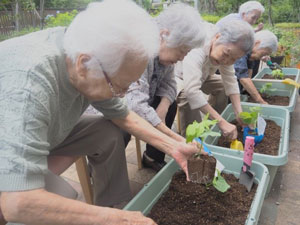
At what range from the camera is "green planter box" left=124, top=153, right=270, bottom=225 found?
121 centimetres

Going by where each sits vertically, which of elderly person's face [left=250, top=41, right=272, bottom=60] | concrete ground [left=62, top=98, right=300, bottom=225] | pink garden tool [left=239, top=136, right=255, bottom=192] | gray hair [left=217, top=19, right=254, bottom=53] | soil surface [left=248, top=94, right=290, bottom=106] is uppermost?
gray hair [left=217, top=19, right=254, bottom=53]

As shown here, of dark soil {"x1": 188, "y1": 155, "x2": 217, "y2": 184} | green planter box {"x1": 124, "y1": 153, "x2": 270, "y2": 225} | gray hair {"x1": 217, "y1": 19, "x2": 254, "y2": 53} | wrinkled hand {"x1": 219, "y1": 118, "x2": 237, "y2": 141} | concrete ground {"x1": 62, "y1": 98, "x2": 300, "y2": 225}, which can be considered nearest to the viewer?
green planter box {"x1": 124, "y1": 153, "x2": 270, "y2": 225}

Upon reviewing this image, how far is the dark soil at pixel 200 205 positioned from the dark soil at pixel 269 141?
1.71ft

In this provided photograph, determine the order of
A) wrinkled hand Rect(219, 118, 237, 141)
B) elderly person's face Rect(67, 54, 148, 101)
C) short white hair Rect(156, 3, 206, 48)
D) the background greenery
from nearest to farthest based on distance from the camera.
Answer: elderly person's face Rect(67, 54, 148, 101)
short white hair Rect(156, 3, 206, 48)
wrinkled hand Rect(219, 118, 237, 141)
the background greenery

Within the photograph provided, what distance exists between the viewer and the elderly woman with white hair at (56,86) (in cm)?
76

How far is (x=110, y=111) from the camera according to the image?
140 centimetres

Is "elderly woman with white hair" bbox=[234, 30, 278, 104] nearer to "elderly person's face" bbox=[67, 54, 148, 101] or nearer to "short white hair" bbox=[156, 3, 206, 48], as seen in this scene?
"short white hair" bbox=[156, 3, 206, 48]

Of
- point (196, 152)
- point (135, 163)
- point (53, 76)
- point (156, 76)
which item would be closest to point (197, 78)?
point (156, 76)

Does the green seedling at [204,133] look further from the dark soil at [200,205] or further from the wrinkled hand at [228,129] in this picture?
the wrinkled hand at [228,129]

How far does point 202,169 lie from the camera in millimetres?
1385

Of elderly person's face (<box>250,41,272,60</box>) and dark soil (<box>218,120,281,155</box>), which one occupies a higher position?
elderly person's face (<box>250,41,272,60</box>)

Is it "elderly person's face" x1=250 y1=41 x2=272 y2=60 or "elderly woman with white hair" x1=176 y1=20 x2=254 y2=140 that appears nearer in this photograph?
"elderly woman with white hair" x1=176 y1=20 x2=254 y2=140

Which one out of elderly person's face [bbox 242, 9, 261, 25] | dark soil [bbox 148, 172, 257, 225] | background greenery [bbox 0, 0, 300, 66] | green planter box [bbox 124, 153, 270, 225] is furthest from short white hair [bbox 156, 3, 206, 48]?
background greenery [bbox 0, 0, 300, 66]

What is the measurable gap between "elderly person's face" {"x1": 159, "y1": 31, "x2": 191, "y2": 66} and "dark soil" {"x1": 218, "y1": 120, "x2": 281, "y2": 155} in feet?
2.66
